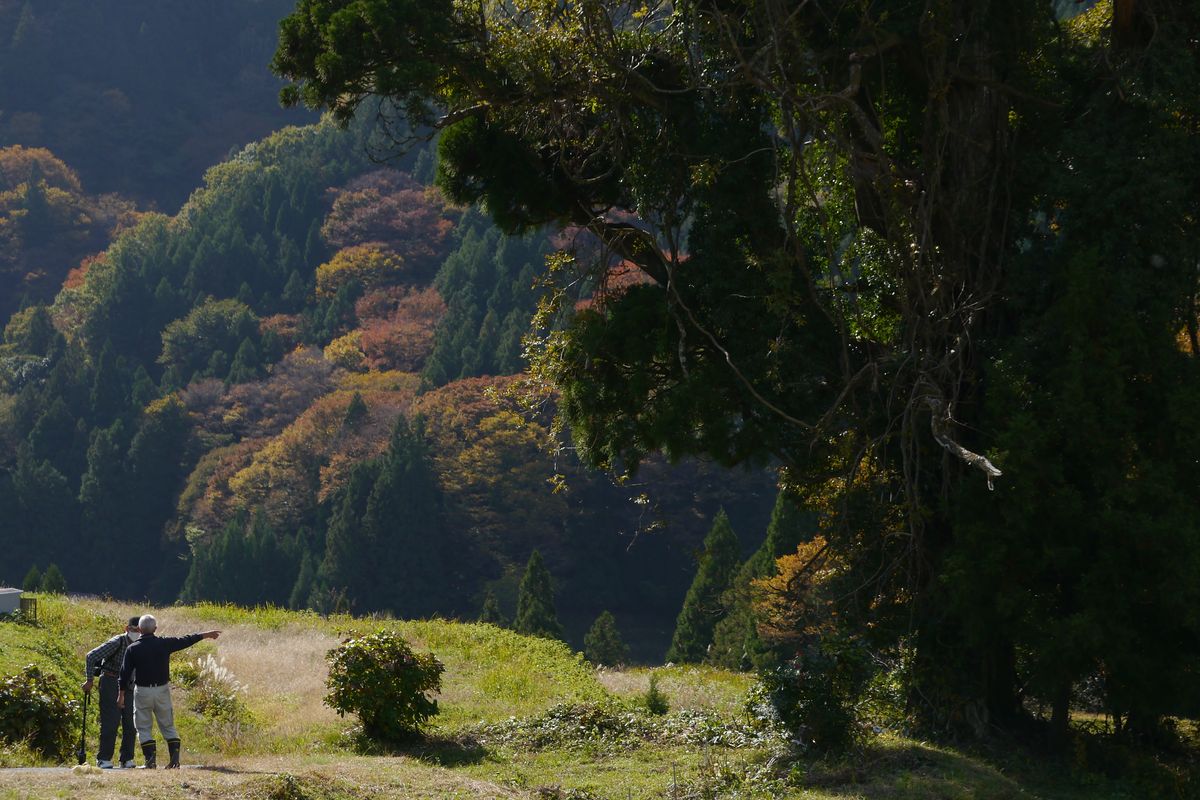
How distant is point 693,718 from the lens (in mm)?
13922

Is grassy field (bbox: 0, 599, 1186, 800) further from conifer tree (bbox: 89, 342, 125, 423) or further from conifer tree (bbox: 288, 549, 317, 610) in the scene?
conifer tree (bbox: 89, 342, 125, 423)

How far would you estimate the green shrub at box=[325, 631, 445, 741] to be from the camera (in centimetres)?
1293

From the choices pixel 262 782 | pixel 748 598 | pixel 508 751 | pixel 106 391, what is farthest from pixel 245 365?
pixel 262 782

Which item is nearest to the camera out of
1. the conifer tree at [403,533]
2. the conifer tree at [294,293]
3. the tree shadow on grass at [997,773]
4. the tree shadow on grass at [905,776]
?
the tree shadow on grass at [905,776]

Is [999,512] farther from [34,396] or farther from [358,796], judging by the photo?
[34,396]

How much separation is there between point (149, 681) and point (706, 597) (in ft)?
96.1

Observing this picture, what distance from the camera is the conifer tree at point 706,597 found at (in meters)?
38.3

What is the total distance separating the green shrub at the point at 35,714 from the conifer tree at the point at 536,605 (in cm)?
2691

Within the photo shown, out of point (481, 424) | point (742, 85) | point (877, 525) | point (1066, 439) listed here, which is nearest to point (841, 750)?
point (877, 525)

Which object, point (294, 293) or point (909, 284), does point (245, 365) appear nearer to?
point (294, 293)

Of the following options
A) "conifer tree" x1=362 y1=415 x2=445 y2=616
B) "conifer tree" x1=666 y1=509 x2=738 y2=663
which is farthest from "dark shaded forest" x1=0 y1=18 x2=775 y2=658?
"conifer tree" x1=666 y1=509 x2=738 y2=663

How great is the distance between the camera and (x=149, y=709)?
36.8 ft

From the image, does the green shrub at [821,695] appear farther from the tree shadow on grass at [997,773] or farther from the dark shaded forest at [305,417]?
the dark shaded forest at [305,417]

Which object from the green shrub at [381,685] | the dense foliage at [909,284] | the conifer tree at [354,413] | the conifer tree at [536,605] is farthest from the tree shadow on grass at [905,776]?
the conifer tree at [354,413]
